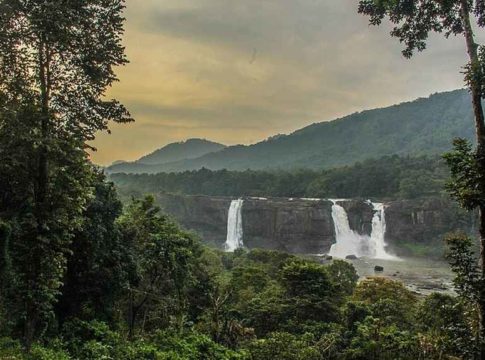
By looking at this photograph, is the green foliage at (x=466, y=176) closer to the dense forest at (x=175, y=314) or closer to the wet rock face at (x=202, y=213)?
the dense forest at (x=175, y=314)

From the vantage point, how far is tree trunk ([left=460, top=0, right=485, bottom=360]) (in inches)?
337

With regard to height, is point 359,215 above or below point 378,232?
above

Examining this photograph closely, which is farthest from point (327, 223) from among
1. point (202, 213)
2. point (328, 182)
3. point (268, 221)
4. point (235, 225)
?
point (328, 182)

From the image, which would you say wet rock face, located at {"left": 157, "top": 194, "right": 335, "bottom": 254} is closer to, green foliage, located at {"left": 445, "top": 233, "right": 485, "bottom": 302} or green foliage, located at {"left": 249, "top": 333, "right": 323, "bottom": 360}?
green foliage, located at {"left": 249, "top": 333, "right": 323, "bottom": 360}

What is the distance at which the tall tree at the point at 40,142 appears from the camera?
A: 11727 mm

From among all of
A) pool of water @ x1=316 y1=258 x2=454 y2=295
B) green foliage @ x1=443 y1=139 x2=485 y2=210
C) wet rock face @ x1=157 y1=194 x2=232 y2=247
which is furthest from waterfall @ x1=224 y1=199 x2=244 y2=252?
green foliage @ x1=443 y1=139 x2=485 y2=210

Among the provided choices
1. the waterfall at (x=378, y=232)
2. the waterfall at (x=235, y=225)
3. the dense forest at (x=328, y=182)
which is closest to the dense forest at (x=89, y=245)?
the waterfall at (x=378, y=232)

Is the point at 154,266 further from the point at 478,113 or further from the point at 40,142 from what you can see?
the point at 478,113

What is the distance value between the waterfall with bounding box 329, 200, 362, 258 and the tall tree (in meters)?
67.5

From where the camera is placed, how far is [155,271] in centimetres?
2083

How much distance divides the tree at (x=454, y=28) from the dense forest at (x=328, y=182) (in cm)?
7470

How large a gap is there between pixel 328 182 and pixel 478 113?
314 ft

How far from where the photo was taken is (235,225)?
8325cm

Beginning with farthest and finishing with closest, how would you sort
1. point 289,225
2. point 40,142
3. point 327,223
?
point 289,225 → point 327,223 → point 40,142
